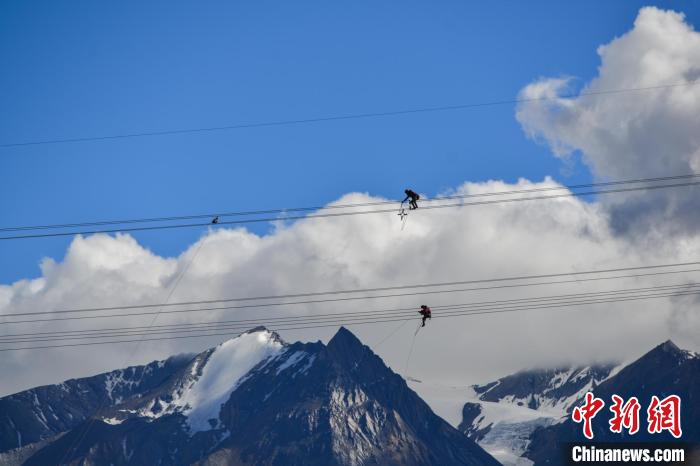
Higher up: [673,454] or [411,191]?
[411,191]

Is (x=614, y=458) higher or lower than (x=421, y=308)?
lower

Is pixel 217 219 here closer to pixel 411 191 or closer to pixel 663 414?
pixel 411 191

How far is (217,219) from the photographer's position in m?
160

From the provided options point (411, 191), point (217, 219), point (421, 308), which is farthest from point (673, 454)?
point (217, 219)

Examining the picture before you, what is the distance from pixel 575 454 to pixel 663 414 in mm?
16023

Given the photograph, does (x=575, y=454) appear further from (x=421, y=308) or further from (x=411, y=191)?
(x=411, y=191)

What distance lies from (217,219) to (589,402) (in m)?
74.3

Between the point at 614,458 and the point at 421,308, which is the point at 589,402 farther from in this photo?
the point at 421,308

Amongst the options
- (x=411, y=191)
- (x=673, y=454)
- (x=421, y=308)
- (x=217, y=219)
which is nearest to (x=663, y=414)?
(x=673, y=454)

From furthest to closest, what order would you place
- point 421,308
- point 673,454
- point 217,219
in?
point 673,454, point 421,308, point 217,219

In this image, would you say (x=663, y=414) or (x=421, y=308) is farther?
(x=663, y=414)

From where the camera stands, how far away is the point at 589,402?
196m

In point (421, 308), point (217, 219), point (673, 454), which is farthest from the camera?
point (673, 454)

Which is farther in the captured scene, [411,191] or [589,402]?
[589,402]
